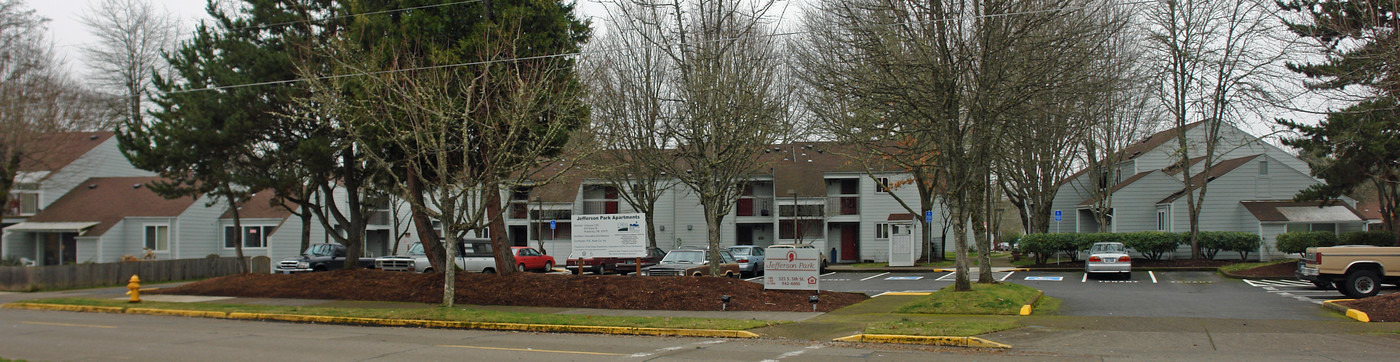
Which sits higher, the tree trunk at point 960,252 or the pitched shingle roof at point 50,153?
the pitched shingle roof at point 50,153

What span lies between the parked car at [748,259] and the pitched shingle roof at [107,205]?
27.6 metres

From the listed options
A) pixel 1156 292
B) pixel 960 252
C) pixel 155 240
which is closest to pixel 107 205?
pixel 155 240

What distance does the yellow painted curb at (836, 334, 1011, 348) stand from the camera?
12.2m

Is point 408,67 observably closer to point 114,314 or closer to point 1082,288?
point 114,314

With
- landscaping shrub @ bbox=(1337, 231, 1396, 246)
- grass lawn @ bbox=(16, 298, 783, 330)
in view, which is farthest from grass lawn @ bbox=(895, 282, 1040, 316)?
landscaping shrub @ bbox=(1337, 231, 1396, 246)

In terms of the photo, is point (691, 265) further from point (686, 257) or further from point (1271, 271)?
point (1271, 271)

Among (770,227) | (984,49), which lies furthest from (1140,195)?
(984,49)

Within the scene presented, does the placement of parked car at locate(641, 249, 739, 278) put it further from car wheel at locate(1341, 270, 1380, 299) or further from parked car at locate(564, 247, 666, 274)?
car wheel at locate(1341, 270, 1380, 299)

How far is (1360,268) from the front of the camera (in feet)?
62.5

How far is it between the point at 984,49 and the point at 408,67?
13082mm

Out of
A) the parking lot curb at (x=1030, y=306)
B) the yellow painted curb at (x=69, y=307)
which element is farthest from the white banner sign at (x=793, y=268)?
the yellow painted curb at (x=69, y=307)

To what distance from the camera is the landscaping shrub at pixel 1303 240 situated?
98.2 ft

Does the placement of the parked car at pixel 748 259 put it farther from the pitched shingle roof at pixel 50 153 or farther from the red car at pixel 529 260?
the pitched shingle roof at pixel 50 153

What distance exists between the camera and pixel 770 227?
48875 millimetres
